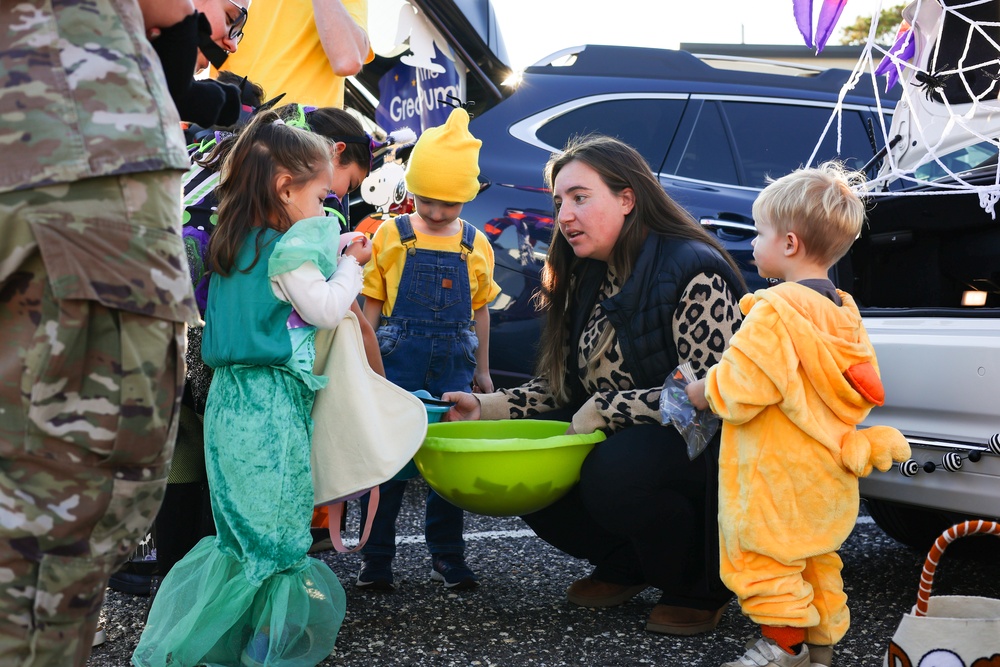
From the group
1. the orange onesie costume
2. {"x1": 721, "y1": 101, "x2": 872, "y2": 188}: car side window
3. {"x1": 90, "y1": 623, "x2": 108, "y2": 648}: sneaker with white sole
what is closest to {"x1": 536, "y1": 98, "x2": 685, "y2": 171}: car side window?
{"x1": 721, "y1": 101, "x2": 872, "y2": 188}: car side window

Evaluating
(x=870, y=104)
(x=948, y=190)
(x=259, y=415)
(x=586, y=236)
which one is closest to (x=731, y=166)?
(x=870, y=104)

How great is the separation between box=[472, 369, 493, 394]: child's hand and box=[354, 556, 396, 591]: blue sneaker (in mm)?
754

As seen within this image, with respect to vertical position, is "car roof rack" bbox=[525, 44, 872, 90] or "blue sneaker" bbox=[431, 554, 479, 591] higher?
"car roof rack" bbox=[525, 44, 872, 90]

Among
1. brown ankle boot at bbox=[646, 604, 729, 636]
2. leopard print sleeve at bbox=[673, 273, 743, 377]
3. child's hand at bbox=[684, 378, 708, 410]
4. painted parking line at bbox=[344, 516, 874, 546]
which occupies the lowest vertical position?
painted parking line at bbox=[344, 516, 874, 546]

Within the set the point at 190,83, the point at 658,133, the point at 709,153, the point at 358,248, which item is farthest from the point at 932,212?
the point at 190,83

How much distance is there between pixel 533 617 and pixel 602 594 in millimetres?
243

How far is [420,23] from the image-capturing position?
3963 millimetres

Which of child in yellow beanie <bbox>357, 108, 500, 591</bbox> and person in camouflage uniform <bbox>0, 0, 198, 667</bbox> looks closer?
person in camouflage uniform <bbox>0, 0, 198, 667</bbox>

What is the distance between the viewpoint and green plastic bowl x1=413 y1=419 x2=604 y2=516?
8.45 feet

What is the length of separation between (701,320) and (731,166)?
208 cm

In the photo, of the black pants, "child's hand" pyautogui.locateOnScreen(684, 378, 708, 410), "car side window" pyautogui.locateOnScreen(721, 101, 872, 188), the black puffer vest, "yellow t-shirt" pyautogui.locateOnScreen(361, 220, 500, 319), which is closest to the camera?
"child's hand" pyautogui.locateOnScreen(684, 378, 708, 410)

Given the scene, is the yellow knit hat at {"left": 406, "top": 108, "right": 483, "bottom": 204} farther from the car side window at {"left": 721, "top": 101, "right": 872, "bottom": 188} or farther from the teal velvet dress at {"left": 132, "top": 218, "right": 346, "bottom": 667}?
the car side window at {"left": 721, "top": 101, "right": 872, "bottom": 188}

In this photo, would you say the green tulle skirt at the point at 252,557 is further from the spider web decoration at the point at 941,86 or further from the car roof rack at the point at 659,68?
the car roof rack at the point at 659,68

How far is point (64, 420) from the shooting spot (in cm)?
139
